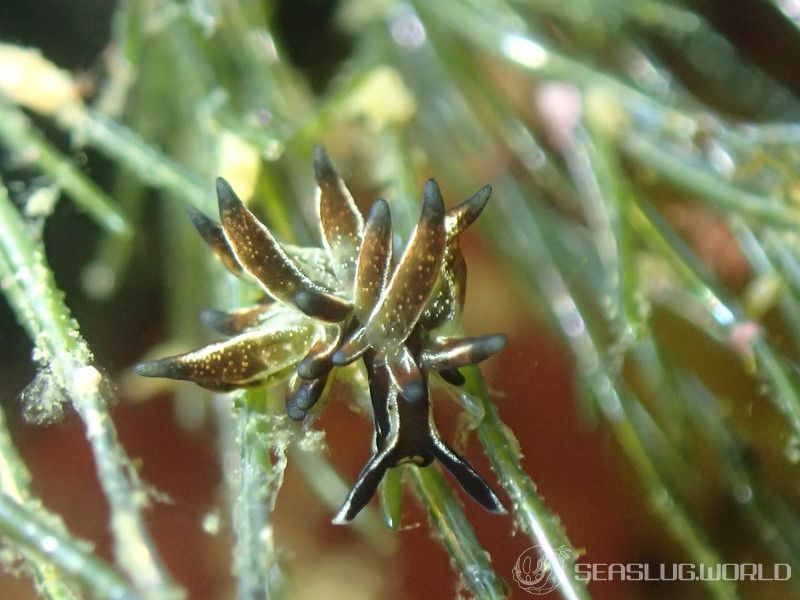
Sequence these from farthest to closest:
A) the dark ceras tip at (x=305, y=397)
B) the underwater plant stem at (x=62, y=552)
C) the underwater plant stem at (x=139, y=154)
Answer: the underwater plant stem at (x=139, y=154) → the dark ceras tip at (x=305, y=397) → the underwater plant stem at (x=62, y=552)

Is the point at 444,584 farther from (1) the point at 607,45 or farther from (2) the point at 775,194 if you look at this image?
(1) the point at 607,45

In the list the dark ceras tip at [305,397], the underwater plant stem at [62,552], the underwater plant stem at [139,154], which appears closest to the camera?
the underwater plant stem at [62,552]

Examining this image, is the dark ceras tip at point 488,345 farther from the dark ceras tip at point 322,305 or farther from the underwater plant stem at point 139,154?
the underwater plant stem at point 139,154

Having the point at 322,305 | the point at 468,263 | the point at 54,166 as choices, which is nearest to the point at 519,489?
the point at 322,305

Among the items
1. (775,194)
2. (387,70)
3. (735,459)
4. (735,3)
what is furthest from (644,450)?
(735,3)

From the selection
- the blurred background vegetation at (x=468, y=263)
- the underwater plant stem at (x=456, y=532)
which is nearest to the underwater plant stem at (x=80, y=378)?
the blurred background vegetation at (x=468, y=263)

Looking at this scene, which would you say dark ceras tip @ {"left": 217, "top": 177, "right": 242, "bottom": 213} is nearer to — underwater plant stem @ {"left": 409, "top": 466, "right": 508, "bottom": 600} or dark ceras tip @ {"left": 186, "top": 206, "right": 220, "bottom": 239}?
dark ceras tip @ {"left": 186, "top": 206, "right": 220, "bottom": 239}
